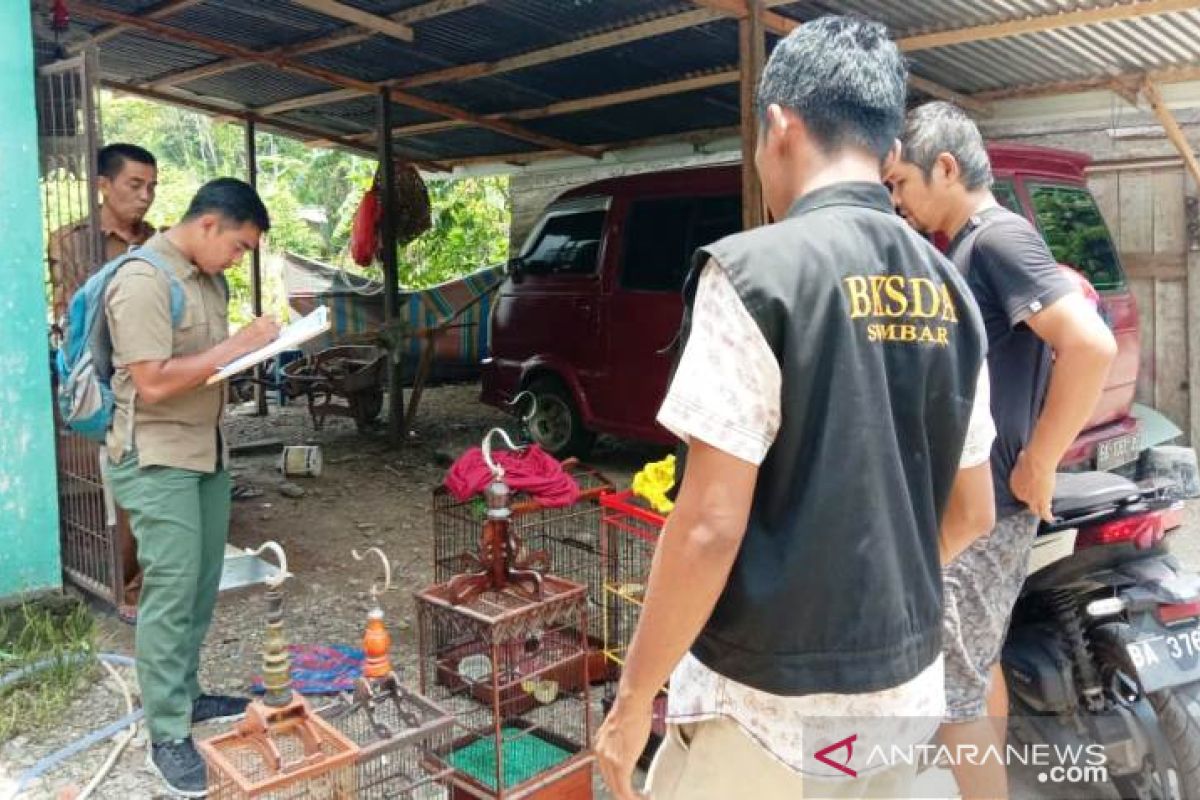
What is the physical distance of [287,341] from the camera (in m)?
2.88

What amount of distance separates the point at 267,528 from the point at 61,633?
1953 millimetres

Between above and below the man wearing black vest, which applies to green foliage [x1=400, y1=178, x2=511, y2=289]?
above

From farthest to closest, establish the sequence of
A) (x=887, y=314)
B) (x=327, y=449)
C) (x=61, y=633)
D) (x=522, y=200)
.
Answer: (x=522, y=200) < (x=327, y=449) < (x=61, y=633) < (x=887, y=314)

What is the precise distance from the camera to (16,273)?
13.6 ft

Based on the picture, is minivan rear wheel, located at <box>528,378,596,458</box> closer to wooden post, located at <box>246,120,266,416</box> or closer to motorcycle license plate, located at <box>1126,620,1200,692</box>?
wooden post, located at <box>246,120,266,416</box>

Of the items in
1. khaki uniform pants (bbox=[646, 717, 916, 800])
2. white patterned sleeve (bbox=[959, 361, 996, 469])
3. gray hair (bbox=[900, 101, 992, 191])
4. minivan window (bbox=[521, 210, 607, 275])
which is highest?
minivan window (bbox=[521, 210, 607, 275])

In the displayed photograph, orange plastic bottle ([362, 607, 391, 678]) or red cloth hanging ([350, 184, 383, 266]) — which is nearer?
orange plastic bottle ([362, 607, 391, 678])

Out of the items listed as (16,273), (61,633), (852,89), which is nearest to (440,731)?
(852,89)

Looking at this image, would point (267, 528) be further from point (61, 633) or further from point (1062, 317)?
point (1062, 317)

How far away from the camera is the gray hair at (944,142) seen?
2.46 m

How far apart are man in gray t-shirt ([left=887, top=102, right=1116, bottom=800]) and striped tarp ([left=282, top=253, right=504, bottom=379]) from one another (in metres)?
8.42

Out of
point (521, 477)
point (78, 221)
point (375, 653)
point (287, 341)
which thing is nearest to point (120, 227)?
point (78, 221)

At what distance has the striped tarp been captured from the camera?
11250mm

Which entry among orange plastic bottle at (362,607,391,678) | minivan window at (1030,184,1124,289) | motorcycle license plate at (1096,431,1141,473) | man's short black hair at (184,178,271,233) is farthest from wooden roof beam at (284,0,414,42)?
motorcycle license plate at (1096,431,1141,473)
